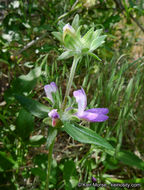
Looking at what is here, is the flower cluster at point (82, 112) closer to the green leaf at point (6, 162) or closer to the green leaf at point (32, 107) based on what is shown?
the green leaf at point (32, 107)

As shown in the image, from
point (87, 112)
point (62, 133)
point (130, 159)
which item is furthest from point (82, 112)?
point (62, 133)

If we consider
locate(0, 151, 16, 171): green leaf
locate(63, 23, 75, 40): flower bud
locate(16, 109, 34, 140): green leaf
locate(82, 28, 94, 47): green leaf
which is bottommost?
locate(0, 151, 16, 171): green leaf

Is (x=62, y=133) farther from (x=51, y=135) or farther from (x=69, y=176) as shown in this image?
(x=51, y=135)

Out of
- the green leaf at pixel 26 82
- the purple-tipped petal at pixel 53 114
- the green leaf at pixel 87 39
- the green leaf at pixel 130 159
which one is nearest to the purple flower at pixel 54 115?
the purple-tipped petal at pixel 53 114

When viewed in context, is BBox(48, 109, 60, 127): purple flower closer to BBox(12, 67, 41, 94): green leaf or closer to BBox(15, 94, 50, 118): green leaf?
BBox(15, 94, 50, 118): green leaf

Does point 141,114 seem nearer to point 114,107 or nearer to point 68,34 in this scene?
point 114,107

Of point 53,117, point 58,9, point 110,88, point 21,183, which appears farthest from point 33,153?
point 58,9

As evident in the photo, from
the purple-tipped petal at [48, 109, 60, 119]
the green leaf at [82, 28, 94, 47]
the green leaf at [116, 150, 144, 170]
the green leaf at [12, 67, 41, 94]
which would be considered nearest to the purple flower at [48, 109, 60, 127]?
the purple-tipped petal at [48, 109, 60, 119]
